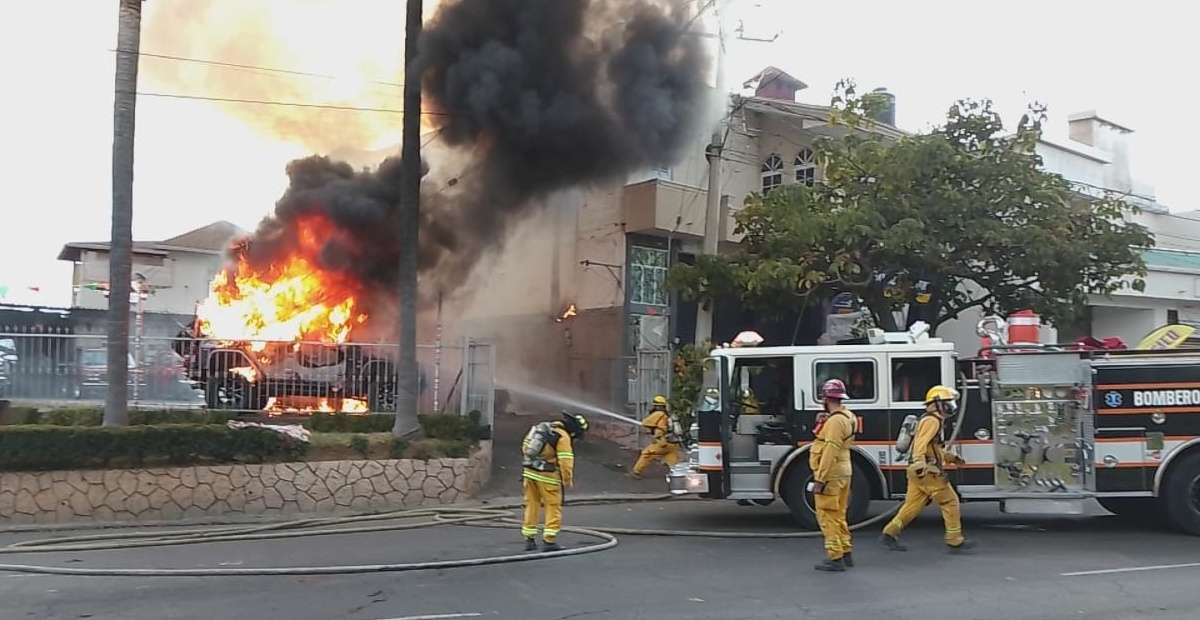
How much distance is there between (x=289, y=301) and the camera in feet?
49.4

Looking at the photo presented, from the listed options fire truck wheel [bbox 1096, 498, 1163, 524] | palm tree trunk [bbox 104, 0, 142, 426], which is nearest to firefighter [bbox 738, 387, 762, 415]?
fire truck wheel [bbox 1096, 498, 1163, 524]

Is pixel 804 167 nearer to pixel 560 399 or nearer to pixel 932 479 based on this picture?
pixel 560 399

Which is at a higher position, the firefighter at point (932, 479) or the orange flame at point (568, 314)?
the orange flame at point (568, 314)

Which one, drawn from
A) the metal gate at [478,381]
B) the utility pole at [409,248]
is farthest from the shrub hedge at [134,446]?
the metal gate at [478,381]

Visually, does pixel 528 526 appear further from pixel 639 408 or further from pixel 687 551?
pixel 639 408

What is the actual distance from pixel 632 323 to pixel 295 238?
6413 millimetres

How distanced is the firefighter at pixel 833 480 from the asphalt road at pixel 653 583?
0.77 ft

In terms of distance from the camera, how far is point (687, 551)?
8.59 metres

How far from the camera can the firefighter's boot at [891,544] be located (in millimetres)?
8547

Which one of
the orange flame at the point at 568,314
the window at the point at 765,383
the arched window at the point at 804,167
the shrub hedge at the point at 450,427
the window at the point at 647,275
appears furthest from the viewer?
the arched window at the point at 804,167

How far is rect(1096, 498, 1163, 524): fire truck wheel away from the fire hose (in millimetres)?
2236

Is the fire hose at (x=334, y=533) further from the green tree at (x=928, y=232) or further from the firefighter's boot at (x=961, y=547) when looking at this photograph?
the green tree at (x=928, y=232)

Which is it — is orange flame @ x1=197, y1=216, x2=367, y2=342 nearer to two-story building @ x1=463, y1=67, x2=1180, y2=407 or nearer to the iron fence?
the iron fence

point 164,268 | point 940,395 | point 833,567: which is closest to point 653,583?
point 833,567
